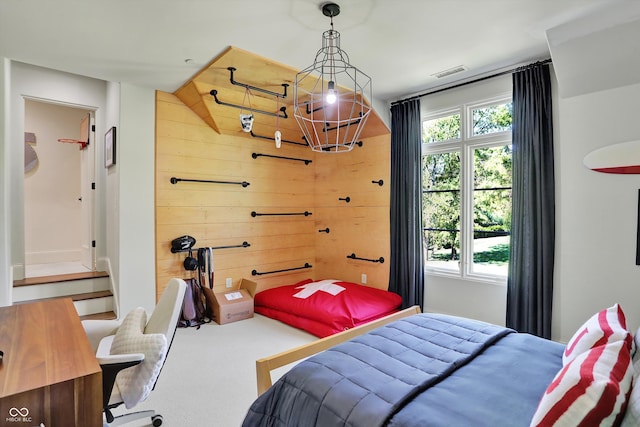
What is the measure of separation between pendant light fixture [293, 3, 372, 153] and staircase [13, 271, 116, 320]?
9.27ft

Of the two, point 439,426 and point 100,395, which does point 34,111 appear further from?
point 439,426

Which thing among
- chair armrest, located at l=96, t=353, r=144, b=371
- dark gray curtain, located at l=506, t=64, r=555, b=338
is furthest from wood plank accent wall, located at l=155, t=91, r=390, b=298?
chair armrest, located at l=96, t=353, r=144, b=371

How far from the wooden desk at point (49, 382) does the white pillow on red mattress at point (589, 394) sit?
1.53m

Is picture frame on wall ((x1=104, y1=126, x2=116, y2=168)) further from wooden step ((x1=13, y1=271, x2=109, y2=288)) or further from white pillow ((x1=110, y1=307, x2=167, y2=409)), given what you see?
white pillow ((x1=110, y1=307, x2=167, y2=409))

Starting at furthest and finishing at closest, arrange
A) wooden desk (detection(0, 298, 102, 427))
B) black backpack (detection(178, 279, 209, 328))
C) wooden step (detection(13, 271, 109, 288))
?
black backpack (detection(178, 279, 209, 328))
wooden step (detection(13, 271, 109, 288))
wooden desk (detection(0, 298, 102, 427))

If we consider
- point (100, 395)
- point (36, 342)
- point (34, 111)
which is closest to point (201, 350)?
point (36, 342)

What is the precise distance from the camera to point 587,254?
106 inches

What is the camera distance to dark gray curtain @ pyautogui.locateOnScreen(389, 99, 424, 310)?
402 cm

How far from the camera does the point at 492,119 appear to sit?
3.62 m

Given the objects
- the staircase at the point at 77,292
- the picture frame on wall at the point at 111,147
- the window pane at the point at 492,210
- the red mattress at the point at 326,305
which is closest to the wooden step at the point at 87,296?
the staircase at the point at 77,292

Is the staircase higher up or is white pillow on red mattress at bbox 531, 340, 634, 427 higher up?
white pillow on red mattress at bbox 531, 340, 634, 427

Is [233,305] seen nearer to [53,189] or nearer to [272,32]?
[272,32]

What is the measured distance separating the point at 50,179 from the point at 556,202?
668 cm

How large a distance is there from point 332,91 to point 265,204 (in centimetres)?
294
